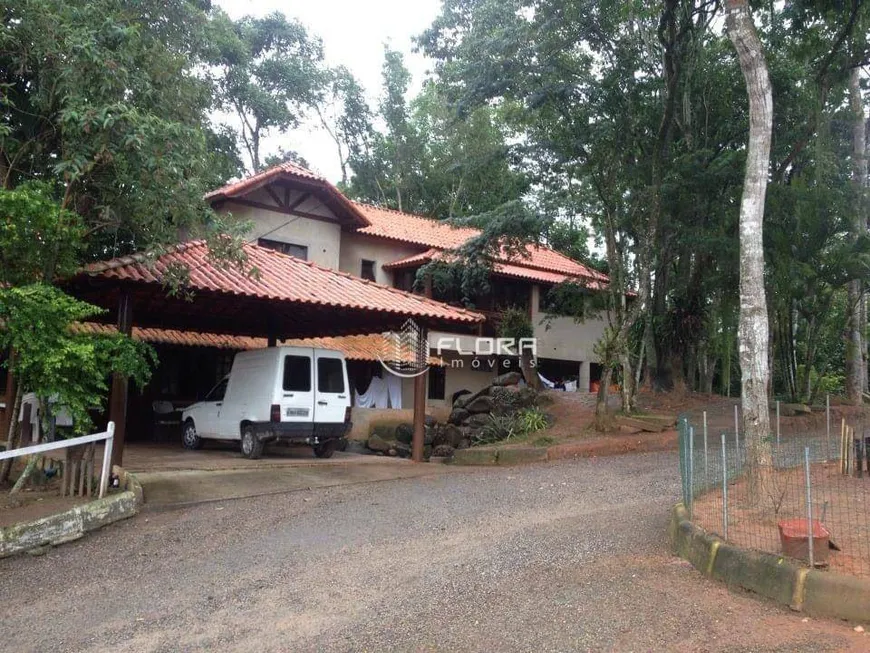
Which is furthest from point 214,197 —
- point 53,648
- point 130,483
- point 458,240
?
point 53,648

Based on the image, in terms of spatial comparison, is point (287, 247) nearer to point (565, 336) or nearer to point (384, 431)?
point (384, 431)

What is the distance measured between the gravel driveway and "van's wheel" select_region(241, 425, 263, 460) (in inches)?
160

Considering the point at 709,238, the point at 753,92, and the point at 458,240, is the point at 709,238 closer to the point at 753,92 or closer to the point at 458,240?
the point at 753,92

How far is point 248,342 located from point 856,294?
1585 cm

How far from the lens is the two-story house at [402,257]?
20.2 m

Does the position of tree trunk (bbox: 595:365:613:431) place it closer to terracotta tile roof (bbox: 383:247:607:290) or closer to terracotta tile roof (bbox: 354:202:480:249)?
terracotta tile roof (bbox: 383:247:607:290)

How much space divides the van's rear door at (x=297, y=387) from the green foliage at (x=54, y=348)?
4659 millimetres

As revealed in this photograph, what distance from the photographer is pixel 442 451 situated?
674 inches

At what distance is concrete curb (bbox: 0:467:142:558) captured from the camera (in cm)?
687

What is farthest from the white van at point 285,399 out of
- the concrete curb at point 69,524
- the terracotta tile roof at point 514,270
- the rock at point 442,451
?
the terracotta tile roof at point 514,270

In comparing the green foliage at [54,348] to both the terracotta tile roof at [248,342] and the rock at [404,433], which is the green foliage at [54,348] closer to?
the terracotta tile roof at [248,342]

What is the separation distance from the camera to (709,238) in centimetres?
1523

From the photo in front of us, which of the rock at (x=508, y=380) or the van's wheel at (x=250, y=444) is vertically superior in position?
the rock at (x=508, y=380)

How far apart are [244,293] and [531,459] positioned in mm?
6082
